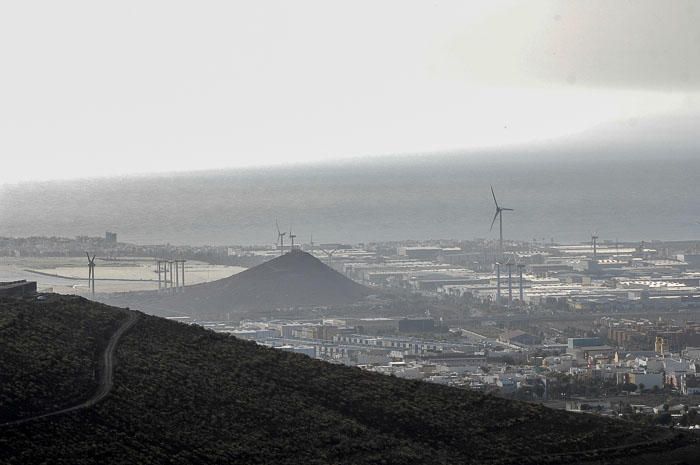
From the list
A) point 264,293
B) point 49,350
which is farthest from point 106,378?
point 264,293

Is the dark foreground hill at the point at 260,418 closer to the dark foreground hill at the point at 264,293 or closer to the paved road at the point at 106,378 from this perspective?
the paved road at the point at 106,378

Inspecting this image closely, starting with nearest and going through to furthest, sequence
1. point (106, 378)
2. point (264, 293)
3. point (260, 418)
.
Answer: point (260, 418)
point (106, 378)
point (264, 293)

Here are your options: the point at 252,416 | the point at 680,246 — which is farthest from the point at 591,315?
the point at 252,416

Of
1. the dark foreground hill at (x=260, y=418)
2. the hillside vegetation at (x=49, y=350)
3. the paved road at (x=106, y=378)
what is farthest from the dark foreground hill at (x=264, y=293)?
the dark foreground hill at (x=260, y=418)

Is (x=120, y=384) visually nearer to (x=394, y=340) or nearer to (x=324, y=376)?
(x=324, y=376)

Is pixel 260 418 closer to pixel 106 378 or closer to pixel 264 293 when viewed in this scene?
pixel 106 378

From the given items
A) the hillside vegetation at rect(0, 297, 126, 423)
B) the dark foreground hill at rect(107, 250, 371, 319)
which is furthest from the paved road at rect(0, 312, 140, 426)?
the dark foreground hill at rect(107, 250, 371, 319)
